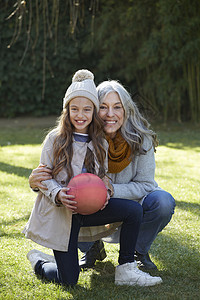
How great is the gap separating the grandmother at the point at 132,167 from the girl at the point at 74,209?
150mm

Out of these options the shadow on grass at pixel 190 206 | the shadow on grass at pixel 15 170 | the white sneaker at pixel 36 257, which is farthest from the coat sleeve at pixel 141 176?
the shadow on grass at pixel 15 170

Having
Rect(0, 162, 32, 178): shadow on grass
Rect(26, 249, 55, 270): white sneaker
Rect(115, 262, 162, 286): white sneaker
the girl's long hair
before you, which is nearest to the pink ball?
the girl's long hair

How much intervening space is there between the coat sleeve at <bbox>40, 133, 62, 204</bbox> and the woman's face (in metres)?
0.37

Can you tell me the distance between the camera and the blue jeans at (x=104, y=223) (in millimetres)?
2668

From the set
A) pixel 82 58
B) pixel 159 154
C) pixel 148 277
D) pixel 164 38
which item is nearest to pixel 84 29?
pixel 82 58

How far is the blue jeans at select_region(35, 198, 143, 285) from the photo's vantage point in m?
2.67

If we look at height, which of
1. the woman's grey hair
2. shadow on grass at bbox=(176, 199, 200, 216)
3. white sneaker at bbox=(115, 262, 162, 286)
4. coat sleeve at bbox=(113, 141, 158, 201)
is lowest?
shadow on grass at bbox=(176, 199, 200, 216)

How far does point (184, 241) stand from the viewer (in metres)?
3.44

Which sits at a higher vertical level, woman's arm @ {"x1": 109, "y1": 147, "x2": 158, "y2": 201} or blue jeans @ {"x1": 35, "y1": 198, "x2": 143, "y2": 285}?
woman's arm @ {"x1": 109, "y1": 147, "x2": 158, "y2": 201}

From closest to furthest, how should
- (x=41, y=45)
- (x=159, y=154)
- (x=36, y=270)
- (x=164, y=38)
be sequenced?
1. (x=36, y=270)
2. (x=159, y=154)
3. (x=164, y=38)
4. (x=41, y=45)

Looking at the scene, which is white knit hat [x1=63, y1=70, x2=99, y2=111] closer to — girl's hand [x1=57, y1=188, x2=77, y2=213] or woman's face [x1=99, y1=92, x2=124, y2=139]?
woman's face [x1=99, y1=92, x2=124, y2=139]

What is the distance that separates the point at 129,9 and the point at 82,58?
2.06 m

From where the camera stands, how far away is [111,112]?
9.53 feet

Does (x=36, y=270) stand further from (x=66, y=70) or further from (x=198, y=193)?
(x=66, y=70)
